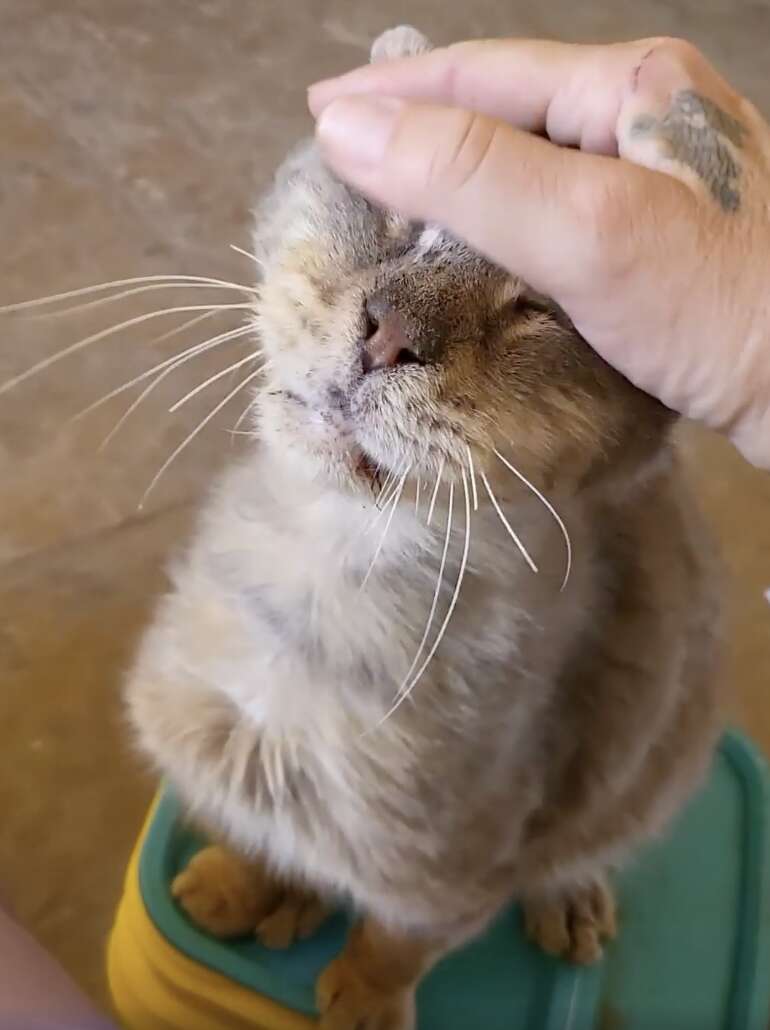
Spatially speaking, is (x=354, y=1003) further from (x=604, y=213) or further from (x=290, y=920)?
(x=604, y=213)

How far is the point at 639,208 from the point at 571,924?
0.78m

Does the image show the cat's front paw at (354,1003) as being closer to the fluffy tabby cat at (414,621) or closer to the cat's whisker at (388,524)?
the fluffy tabby cat at (414,621)

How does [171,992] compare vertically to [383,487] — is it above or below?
below

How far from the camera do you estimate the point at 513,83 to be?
2.52ft

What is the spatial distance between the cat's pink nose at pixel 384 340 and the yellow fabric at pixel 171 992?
0.67 m

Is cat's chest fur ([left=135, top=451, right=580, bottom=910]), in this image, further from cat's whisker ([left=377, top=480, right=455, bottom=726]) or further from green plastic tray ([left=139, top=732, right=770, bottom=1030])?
green plastic tray ([left=139, top=732, right=770, bottom=1030])

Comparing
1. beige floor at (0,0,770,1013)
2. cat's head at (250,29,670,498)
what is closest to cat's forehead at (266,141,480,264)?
cat's head at (250,29,670,498)

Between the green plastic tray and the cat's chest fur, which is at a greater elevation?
the cat's chest fur

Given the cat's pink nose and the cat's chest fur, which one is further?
the cat's chest fur

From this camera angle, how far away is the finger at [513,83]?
741 millimetres

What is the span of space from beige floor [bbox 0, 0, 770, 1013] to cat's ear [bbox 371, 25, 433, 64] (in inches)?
33.2

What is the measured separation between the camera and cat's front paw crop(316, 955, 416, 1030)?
3.39 ft

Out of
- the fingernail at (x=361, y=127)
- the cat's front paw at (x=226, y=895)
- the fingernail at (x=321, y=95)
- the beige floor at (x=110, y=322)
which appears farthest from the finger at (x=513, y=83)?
the beige floor at (x=110, y=322)

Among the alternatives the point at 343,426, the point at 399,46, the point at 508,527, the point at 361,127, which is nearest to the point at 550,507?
the point at 508,527
